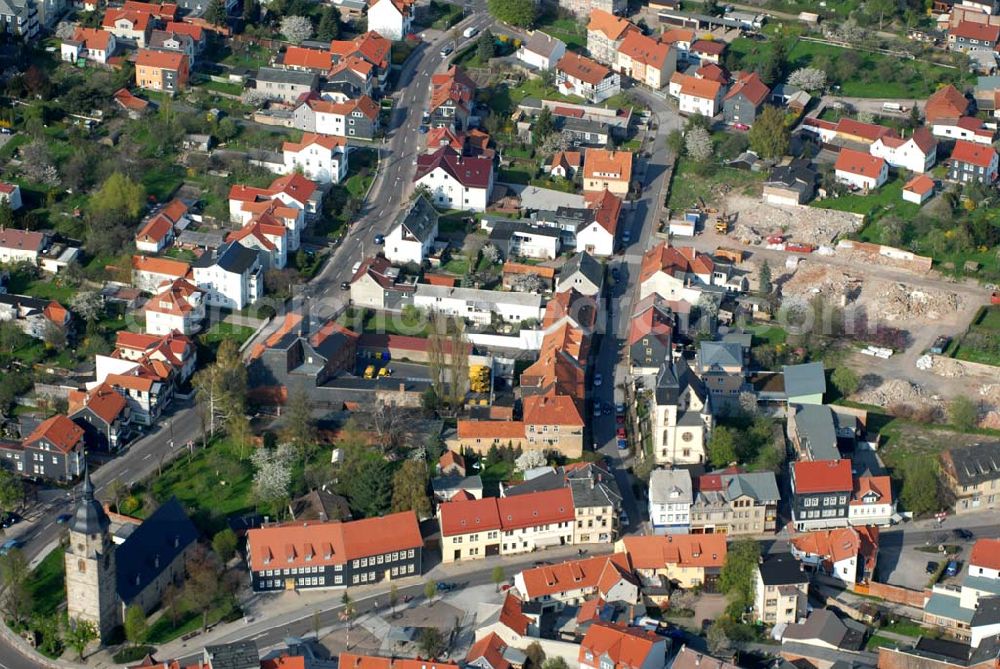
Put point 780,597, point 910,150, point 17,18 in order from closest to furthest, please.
→ 1. point 780,597
2. point 910,150
3. point 17,18

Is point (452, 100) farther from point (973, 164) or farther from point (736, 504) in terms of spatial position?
point (736, 504)

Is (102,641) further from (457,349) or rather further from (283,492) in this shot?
(457,349)

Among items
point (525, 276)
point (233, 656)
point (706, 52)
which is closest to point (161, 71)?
point (525, 276)

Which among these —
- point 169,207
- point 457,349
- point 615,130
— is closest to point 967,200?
point 615,130

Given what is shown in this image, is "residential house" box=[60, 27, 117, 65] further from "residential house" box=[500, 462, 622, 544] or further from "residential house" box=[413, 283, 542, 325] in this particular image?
"residential house" box=[500, 462, 622, 544]

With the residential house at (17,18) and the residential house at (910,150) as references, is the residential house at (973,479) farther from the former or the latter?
the residential house at (17,18)

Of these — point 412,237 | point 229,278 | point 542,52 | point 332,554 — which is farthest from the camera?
point 542,52
